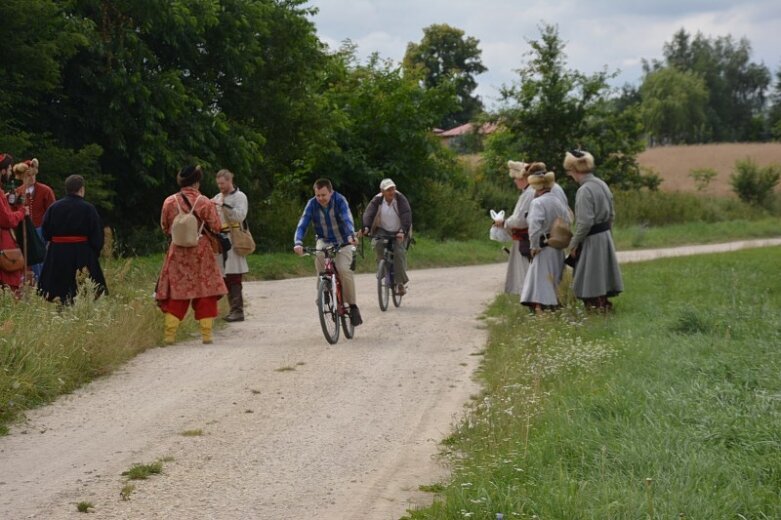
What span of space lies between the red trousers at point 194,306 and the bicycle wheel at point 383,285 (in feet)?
12.6

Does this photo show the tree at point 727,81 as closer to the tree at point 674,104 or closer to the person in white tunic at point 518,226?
the tree at point 674,104

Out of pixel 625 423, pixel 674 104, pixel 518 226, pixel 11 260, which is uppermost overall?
pixel 674 104

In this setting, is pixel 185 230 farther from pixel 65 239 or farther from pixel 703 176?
pixel 703 176

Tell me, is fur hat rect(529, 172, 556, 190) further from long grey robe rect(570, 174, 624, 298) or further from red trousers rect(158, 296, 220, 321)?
red trousers rect(158, 296, 220, 321)

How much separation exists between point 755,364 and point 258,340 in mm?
5953

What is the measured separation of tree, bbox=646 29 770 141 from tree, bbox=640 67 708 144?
2580 millimetres

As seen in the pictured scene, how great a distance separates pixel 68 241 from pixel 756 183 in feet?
137

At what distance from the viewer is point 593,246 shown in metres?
13.3

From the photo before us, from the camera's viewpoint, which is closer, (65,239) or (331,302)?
(65,239)

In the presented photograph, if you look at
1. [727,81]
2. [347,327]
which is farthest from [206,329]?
[727,81]

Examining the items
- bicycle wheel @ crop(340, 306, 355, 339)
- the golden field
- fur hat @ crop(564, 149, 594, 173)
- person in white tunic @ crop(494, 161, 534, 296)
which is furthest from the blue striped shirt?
the golden field

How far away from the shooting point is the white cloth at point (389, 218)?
17156mm

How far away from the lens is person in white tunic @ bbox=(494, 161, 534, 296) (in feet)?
46.3

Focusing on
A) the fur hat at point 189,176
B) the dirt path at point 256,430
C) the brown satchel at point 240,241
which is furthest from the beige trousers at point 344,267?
the fur hat at point 189,176
